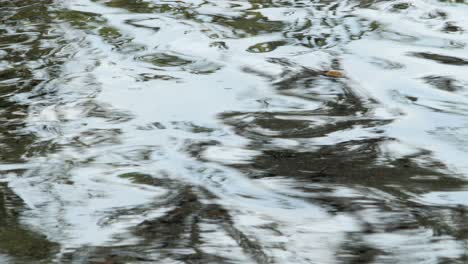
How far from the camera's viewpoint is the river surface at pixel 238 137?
210cm

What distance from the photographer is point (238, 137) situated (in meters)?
2.82

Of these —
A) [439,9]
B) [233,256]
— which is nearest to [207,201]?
[233,256]

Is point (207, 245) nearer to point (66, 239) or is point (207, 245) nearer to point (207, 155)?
point (66, 239)

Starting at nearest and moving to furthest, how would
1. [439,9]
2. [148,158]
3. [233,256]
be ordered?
[233,256] → [148,158] → [439,9]

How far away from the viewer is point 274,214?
224cm

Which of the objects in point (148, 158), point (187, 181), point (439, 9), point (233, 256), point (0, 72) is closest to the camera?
point (233, 256)

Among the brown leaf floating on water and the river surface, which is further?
the brown leaf floating on water

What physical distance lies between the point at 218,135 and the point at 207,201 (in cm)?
55

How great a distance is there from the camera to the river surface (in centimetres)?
210

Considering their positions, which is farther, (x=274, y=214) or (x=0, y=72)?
(x=0, y=72)

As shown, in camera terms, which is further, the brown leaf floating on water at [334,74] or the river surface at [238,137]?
the brown leaf floating on water at [334,74]

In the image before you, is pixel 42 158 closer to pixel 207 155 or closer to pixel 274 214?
pixel 207 155

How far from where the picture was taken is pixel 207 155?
8.78 feet

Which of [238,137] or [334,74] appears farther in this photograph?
[334,74]
